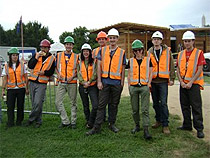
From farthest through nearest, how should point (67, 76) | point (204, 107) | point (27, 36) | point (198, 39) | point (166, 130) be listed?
1. point (27, 36)
2. point (198, 39)
3. point (204, 107)
4. point (67, 76)
5. point (166, 130)

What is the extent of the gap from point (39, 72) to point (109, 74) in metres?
1.65

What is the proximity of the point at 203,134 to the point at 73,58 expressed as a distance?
10.3ft

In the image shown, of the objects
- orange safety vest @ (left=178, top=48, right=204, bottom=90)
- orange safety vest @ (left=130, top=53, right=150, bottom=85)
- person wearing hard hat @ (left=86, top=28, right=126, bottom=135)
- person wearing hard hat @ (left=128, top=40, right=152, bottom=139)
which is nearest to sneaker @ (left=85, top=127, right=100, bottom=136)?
person wearing hard hat @ (left=86, top=28, right=126, bottom=135)

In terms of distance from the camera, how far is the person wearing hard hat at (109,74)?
14.9 ft

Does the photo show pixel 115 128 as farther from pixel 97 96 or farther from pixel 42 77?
pixel 42 77

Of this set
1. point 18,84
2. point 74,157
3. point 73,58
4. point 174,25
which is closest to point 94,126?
point 74,157

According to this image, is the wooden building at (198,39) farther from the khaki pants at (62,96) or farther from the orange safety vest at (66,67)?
the khaki pants at (62,96)

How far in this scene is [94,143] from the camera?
407cm

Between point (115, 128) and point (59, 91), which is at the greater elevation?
point (59, 91)

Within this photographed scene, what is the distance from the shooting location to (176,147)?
3.92 m

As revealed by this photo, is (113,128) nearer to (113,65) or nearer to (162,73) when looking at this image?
(113,65)

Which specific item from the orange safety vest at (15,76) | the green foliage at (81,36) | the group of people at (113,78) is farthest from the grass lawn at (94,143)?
the green foliage at (81,36)

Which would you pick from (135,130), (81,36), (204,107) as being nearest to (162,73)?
(135,130)

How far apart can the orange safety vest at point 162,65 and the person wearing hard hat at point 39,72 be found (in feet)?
7.52
